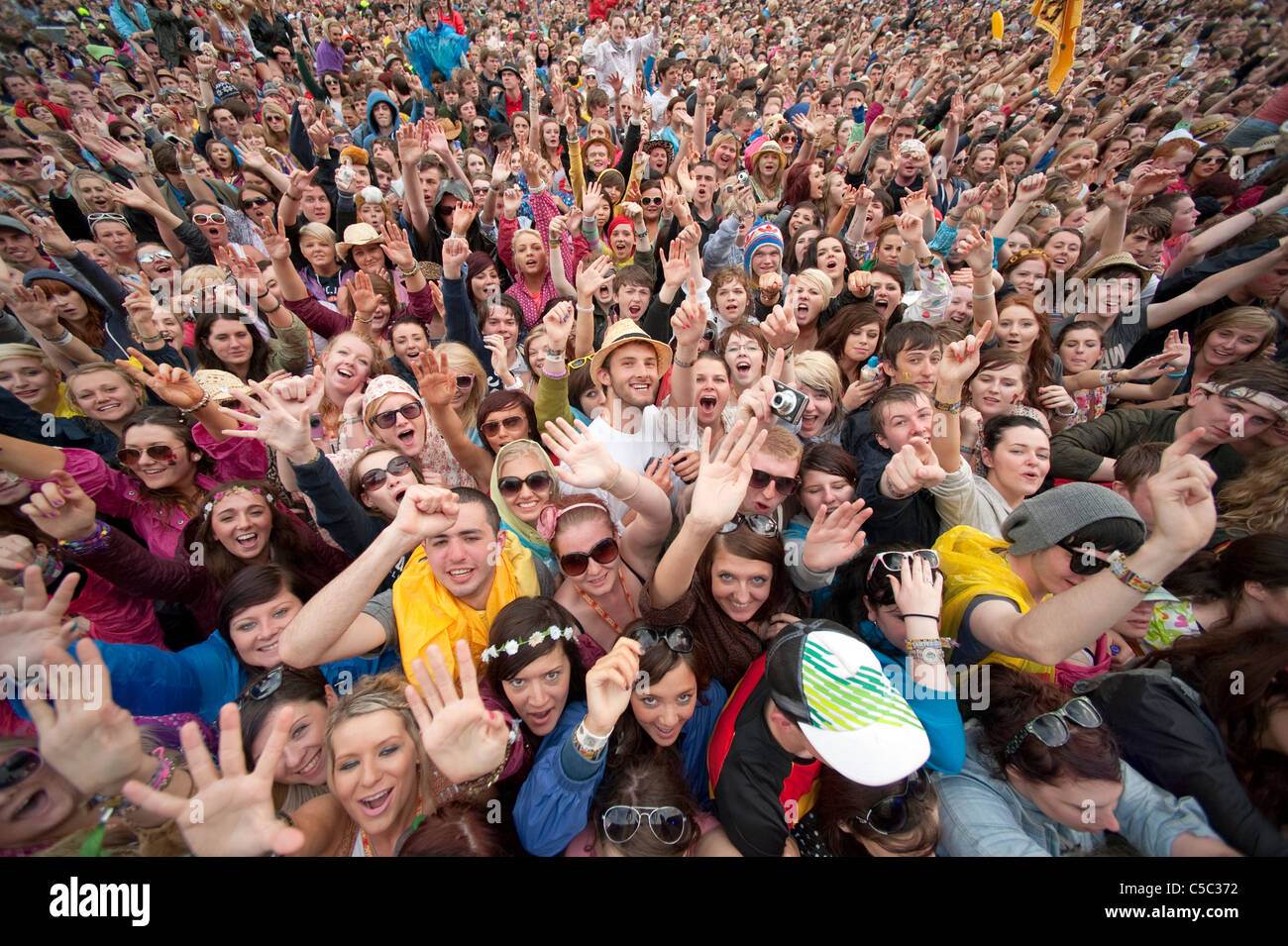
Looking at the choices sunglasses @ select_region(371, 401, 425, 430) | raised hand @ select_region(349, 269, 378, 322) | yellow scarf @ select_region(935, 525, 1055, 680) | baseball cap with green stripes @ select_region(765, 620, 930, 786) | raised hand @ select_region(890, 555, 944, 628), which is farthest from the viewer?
raised hand @ select_region(349, 269, 378, 322)

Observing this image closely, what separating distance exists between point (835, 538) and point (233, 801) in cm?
230

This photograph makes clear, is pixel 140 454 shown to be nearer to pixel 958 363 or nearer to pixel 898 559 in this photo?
pixel 898 559

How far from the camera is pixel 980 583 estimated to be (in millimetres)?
2094

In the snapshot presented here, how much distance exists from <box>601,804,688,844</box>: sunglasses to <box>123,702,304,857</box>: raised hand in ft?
3.37

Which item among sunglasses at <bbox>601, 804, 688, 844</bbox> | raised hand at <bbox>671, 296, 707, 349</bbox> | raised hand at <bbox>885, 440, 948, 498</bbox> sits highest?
raised hand at <bbox>671, 296, 707, 349</bbox>

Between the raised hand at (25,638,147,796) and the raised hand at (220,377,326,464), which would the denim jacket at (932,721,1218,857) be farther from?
the raised hand at (220,377,326,464)

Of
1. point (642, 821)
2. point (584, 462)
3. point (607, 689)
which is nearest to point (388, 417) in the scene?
point (584, 462)

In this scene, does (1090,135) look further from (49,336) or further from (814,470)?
(49,336)

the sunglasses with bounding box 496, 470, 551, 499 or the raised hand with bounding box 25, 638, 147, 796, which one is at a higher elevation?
the sunglasses with bounding box 496, 470, 551, 499

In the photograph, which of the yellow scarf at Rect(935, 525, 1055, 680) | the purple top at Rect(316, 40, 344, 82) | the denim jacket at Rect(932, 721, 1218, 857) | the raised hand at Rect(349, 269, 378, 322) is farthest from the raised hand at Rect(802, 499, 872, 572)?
the purple top at Rect(316, 40, 344, 82)

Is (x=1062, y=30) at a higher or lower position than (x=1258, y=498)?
higher

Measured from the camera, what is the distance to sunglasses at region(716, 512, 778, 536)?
2367 mm

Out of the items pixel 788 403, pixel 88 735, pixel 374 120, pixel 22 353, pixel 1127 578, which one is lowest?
pixel 88 735

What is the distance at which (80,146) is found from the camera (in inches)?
257
